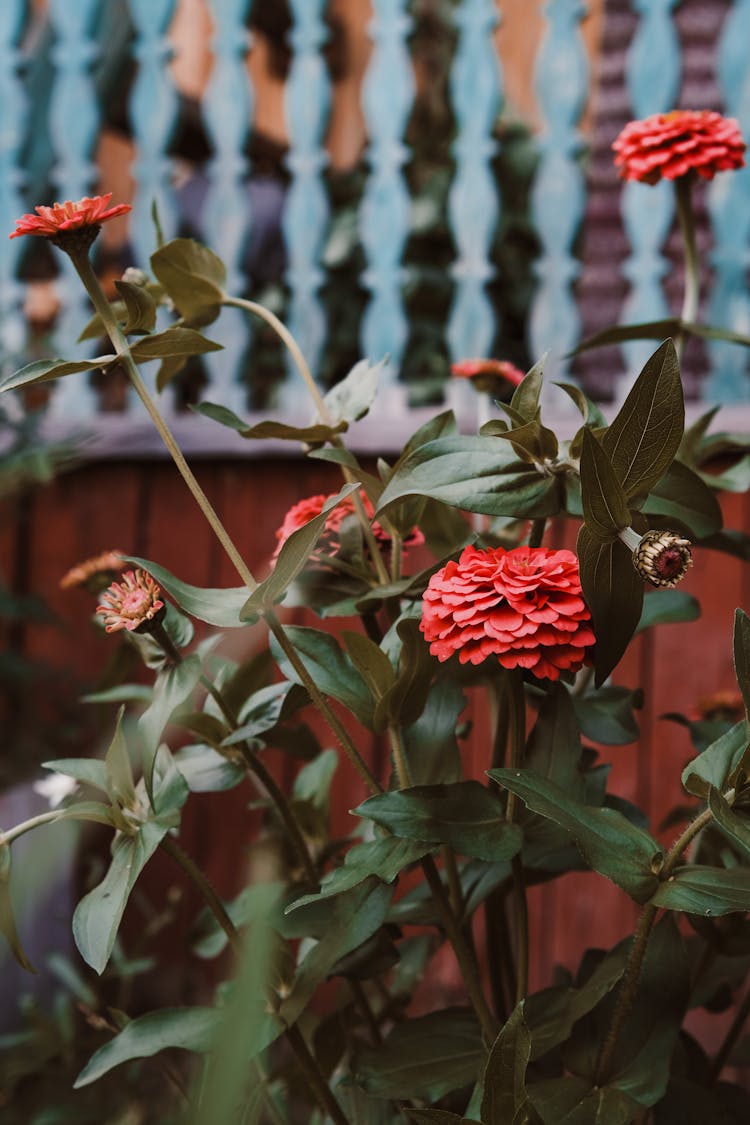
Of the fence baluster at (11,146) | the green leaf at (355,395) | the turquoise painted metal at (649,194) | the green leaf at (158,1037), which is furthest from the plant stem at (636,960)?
the fence baluster at (11,146)

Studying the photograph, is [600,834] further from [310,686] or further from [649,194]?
[649,194]

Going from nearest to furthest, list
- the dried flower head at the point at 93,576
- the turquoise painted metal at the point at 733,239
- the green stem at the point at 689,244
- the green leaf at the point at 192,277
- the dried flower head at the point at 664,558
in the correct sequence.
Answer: the dried flower head at the point at 664,558 → the green leaf at the point at 192,277 → the green stem at the point at 689,244 → the dried flower head at the point at 93,576 → the turquoise painted metal at the point at 733,239

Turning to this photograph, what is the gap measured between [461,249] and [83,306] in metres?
0.70

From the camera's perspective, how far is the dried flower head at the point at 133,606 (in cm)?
62

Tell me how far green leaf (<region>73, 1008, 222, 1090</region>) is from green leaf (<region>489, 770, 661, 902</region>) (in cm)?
26

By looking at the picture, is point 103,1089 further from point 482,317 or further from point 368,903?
point 482,317

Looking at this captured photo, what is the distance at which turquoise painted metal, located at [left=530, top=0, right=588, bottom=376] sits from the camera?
5.78 ft

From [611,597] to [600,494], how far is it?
61mm

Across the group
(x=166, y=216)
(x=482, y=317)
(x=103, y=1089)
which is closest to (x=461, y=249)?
(x=482, y=317)

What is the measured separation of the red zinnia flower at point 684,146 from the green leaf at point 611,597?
14.0 inches

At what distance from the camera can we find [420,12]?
8.72 feet

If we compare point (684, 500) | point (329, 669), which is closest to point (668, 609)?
point (684, 500)

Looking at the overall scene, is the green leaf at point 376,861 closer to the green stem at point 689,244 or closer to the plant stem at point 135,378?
the plant stem at point 135,378

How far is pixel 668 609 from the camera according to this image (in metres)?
0.86
